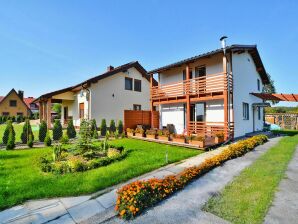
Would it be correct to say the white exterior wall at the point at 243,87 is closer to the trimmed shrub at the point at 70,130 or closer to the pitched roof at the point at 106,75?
the pitched roof at the point at 106,75

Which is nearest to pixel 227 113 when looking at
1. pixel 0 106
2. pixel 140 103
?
pixel 140 103

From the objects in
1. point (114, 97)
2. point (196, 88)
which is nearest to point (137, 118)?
point (114, 97)

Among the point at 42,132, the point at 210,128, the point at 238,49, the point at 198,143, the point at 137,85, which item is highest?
the point at 238,49

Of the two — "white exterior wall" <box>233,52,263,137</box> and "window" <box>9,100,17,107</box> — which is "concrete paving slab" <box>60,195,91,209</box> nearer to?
"white exterior wall" <box>233,52,263,137</box>

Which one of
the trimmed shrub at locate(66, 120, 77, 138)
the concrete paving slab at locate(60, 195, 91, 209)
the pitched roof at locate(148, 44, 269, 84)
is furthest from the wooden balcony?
the concrete paving slab at locate(60, 195, 91, 209)

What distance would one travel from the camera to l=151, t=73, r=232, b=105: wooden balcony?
12498mm

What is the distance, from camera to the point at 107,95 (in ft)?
62.8

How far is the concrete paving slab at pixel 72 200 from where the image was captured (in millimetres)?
4090

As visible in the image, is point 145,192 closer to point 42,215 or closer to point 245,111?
point 42,215

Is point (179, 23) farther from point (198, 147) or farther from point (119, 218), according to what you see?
point (119, 218)

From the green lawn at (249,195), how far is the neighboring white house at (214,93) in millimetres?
5635

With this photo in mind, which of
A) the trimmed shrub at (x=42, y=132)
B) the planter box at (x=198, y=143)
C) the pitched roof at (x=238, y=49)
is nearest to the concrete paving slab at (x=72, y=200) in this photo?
the planter box at (x=198, y=143)

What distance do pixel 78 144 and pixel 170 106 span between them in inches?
419

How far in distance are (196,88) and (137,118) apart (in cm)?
558
